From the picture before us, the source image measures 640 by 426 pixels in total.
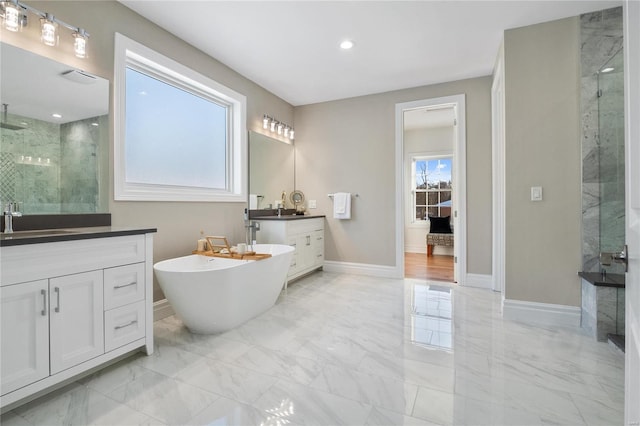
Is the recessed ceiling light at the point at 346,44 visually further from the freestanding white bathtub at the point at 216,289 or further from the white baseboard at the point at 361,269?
the white baseboard at the point at 361,269

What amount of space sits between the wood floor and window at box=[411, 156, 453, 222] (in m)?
1.05

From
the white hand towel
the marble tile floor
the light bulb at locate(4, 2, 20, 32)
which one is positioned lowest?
the marble tile floor

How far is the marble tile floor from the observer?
139 cm

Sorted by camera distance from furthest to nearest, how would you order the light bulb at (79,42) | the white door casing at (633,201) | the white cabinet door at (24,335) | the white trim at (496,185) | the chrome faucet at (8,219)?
the white trim at (496,185) → the light bulb at (79,42) → the chrome faucet at (8,219) → the white cabinet door at (24,335) → the white door casing at (633,201)

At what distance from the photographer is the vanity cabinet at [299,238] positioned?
3484 millimetres

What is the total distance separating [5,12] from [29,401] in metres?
2.11

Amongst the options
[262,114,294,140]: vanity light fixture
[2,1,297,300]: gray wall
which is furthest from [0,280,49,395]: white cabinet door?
[262,114,294,140]: vanity light fixture

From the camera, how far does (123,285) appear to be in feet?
5.81

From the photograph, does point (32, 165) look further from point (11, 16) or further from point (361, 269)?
point (361, 269)

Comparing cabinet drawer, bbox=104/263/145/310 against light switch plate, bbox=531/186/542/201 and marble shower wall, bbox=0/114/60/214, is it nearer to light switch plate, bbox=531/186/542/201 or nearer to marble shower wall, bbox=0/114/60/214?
marble shower wall, bbox=0/114/60/214

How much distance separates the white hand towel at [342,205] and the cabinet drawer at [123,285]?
2.83m

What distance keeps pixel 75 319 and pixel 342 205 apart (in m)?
3.24

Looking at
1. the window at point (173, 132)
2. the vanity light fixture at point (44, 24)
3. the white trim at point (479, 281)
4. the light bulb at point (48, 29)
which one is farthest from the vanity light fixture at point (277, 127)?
the white trim at point (479, 281)

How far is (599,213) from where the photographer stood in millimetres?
2352
